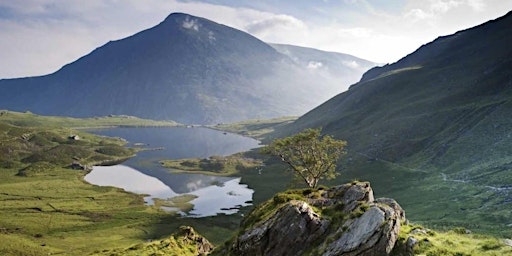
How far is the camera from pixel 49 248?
392 feet

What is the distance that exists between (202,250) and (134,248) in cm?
1461

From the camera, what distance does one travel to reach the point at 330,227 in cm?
4191

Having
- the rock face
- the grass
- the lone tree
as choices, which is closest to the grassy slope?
the lone tree

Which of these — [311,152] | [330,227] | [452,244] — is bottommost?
[452,244]

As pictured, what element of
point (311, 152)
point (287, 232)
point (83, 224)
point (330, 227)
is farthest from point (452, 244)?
point (83, 224)

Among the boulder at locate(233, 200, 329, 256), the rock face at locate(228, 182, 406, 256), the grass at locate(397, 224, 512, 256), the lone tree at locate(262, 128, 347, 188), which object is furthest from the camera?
the lone tree at locate(262, 128, 347, 188)

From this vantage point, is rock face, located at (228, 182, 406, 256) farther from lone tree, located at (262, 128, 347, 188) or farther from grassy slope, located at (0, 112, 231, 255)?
grassy slope, located at (0, 112, 231, 255)

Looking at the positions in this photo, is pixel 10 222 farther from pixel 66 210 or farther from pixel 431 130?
pixel 431 130

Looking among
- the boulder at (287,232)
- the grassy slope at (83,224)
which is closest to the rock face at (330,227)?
the boulder at (287,232)

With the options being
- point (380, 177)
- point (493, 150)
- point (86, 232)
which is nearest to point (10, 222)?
point (86, 232)

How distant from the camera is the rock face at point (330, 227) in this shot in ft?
118

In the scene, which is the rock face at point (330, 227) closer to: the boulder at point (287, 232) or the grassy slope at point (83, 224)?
the boulder at point (287, 232)

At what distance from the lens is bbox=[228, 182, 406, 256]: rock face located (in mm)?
35938

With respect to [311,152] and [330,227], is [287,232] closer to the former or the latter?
[330,227]
